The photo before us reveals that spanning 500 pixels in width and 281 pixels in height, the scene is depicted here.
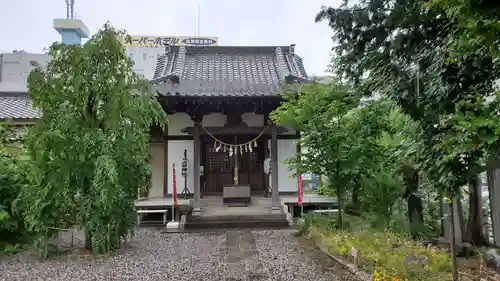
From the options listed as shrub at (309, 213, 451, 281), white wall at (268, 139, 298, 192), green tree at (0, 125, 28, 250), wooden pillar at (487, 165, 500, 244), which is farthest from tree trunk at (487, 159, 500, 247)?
green tree at (0, 125, 28, 250)

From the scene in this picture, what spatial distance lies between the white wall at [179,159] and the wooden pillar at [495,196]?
845 cm

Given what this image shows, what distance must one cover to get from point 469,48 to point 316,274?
377 centimetres

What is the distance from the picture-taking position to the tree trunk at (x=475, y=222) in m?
5.83

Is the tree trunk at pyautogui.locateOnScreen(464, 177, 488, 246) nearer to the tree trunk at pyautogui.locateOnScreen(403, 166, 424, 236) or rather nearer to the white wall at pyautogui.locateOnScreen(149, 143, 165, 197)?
→ the tree trunk at pyautogui.locateOnScreen(403, 166, 424, 236)

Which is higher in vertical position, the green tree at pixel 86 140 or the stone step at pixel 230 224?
the green tree at pixel 86 140

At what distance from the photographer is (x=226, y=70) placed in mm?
13523

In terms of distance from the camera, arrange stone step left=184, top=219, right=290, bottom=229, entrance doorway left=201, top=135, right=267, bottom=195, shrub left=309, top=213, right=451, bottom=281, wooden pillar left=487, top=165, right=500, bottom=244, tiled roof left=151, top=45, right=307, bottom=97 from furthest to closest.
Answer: entrance doorway left=201, top=135, right=267, bottom=195
tiled roof left=151, top=45, right=307, bottom=97
stone step left=184, top=219, right=290, bottom=229
wooden pillar left=487, top=165, right=500, bottom=244
shrub left=309, top=213, right=451, bottom=281

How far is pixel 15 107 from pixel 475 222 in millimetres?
15058

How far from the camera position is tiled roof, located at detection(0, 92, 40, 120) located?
12.3 m

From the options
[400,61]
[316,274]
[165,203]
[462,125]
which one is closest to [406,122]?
[400,61]

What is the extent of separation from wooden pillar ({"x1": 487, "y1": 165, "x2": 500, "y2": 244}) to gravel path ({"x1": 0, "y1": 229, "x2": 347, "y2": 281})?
265 cm

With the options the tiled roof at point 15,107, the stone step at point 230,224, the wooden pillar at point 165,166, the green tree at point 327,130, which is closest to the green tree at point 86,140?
the stone step at point 230,224

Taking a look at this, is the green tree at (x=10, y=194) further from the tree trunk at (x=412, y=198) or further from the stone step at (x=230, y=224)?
the tree trunk at (x=412, y=198)

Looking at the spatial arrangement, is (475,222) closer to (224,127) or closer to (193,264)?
(193,264)
